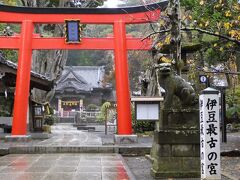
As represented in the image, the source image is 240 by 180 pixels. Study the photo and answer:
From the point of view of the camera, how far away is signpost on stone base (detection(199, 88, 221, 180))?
581 cm

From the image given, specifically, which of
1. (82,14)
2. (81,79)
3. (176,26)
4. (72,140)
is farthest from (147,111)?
(81,79)

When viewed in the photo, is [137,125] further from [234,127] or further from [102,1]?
[102,1]

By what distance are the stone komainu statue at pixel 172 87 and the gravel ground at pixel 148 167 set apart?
1618 mm

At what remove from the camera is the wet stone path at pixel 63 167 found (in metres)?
8.02

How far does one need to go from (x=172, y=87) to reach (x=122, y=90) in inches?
265

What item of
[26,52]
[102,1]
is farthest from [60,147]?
[102,1]

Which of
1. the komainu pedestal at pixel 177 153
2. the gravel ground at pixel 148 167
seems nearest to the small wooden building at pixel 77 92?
the gravel ground at pixel 148 167

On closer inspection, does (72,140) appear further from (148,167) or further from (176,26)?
(176,26)

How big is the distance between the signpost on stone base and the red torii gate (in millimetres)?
8840

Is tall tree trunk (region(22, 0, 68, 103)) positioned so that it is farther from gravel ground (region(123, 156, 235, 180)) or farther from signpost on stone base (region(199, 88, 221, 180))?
signpost on stone base (region(199, 88, 221, 180))

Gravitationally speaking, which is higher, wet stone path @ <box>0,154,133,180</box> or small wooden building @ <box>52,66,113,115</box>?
small wooden building @ <box>52,66,113,115</box>

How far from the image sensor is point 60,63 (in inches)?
1002

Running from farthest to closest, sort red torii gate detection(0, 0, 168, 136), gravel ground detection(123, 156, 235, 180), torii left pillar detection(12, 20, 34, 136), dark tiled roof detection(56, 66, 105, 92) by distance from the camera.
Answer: dark tiled roof detection(56, 66, 105, 92)
red torii gate detection(0, 0, 168, 136)
torii left pillar detection(12, 20, 34, 136)
gravel ground detection(123, 156, 235, 180)

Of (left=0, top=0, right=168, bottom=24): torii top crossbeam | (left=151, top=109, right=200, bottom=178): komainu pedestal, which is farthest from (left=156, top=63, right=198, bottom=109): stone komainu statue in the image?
(left=0, top=0, right=168, bottom=24): torii top crossbeam
